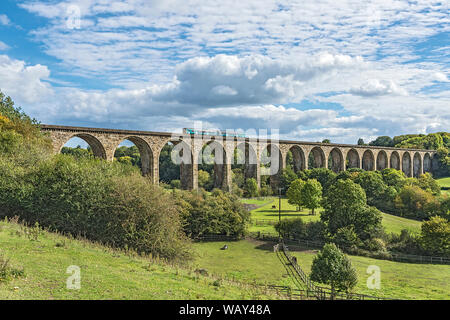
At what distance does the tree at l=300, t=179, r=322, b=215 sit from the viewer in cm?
3706

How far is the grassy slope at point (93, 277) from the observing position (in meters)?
7.78

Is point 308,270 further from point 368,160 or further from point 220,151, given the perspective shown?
point 368,160

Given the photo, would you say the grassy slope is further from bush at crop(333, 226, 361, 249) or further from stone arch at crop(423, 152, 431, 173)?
stone arch at crop(423, 152, 431, 173)

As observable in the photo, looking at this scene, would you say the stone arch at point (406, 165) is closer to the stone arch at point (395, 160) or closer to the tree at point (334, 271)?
the stone arch at point (395, 160)

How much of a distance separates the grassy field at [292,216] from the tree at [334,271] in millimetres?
13684

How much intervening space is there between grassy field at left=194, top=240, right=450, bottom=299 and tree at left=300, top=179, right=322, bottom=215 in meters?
11.9

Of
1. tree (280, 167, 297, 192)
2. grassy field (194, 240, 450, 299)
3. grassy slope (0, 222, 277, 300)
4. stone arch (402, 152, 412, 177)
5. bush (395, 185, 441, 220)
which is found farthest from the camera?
stone arch (402, 152, 412, 177)

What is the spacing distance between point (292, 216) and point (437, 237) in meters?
14.3

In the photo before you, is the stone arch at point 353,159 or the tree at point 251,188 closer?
the tree at point 251,188

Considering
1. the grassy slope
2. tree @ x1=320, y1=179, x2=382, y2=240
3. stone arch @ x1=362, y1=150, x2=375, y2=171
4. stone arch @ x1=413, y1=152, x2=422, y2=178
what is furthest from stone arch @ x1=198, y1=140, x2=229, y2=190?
stone arch @ x1=413, y1=152, x2=422, y2=178

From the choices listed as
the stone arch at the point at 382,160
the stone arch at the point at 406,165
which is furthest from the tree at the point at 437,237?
the stone arch at the point at 406,165

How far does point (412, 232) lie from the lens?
94.2ft

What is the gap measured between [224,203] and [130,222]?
15.2 meters
